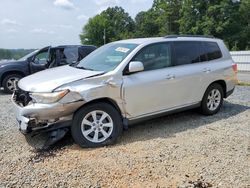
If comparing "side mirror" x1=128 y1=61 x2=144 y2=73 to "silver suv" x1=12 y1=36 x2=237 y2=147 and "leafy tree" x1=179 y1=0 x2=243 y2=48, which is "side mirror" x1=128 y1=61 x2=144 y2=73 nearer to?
"silver suv" x1=12 y1=36 x2=237 y2=147

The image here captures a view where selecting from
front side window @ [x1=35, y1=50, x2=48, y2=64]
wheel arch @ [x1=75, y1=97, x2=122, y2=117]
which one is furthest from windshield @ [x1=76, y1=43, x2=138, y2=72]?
front side window @ [x1=35, y1=50, x2=48, y2=64]

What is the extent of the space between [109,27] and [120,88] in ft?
267

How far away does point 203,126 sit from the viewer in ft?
19.3

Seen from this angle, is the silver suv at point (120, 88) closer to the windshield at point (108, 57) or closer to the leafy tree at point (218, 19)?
the windshield at point (108, 57)

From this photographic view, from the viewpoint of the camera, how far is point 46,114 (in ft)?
15.2

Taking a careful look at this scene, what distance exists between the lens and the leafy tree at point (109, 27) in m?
81.2

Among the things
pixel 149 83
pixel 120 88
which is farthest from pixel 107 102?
pixel 149 83

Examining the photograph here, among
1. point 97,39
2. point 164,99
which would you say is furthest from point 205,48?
point 97,39

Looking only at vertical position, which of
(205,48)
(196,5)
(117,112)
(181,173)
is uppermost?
(196,5)

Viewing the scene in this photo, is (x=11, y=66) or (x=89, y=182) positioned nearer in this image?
(x=89, y=182)

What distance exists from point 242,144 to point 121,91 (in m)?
2.08

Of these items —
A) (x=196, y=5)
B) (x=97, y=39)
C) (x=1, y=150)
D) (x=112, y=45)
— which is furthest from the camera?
(x=97, y=39)

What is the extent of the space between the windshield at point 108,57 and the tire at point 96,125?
72 centimetres

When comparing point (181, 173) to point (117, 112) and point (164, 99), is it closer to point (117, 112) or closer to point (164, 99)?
point (117, 112)
